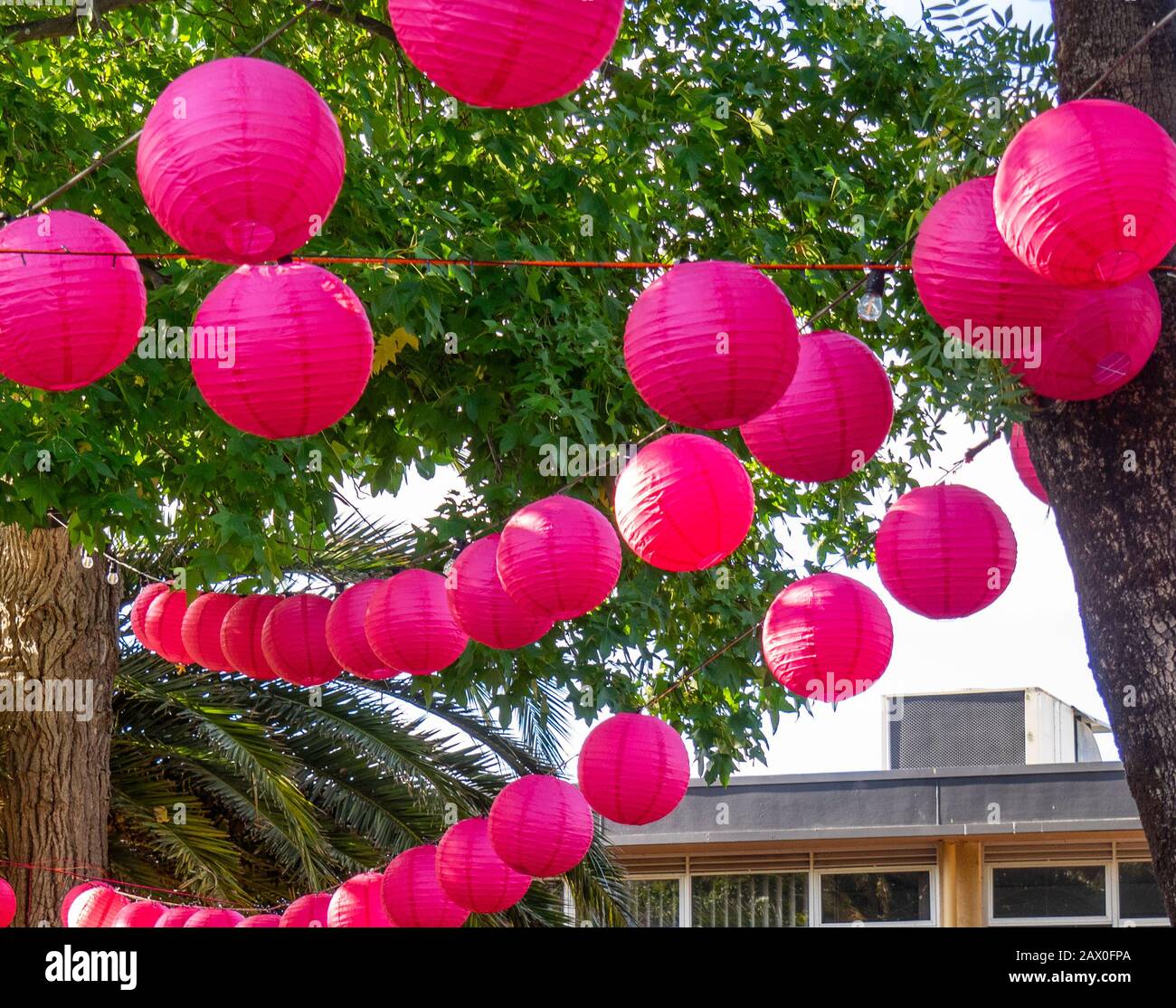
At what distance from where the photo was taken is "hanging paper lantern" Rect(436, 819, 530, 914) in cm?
759

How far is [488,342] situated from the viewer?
754 cm

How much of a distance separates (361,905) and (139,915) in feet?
4.46

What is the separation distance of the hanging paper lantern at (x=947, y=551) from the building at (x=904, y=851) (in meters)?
13.0

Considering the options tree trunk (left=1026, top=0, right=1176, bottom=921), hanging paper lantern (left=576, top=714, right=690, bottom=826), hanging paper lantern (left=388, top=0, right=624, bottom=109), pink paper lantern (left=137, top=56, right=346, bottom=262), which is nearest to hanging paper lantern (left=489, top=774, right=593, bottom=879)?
hanging paper lantern (left=576, top=714, right=690, bottom=826)

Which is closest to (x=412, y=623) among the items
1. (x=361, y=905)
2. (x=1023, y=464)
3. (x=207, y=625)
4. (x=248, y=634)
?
(x=248, y=634)

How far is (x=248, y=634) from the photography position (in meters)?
7.19

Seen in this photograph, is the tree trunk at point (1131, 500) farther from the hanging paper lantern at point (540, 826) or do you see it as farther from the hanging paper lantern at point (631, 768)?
the hanging paper lantern at point (540, 826)

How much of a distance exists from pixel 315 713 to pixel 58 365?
8632 mm

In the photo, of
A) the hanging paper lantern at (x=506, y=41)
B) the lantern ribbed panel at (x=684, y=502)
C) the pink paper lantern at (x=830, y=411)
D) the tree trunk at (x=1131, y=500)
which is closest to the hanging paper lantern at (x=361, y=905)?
the lantern ribbed panel at (x=684, y=502)

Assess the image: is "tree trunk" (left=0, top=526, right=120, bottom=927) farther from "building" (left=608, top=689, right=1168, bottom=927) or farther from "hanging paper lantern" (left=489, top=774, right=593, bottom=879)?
"building" (left=608, top=689, right=1168, bottom=927)

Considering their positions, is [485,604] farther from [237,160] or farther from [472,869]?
[237,160]
